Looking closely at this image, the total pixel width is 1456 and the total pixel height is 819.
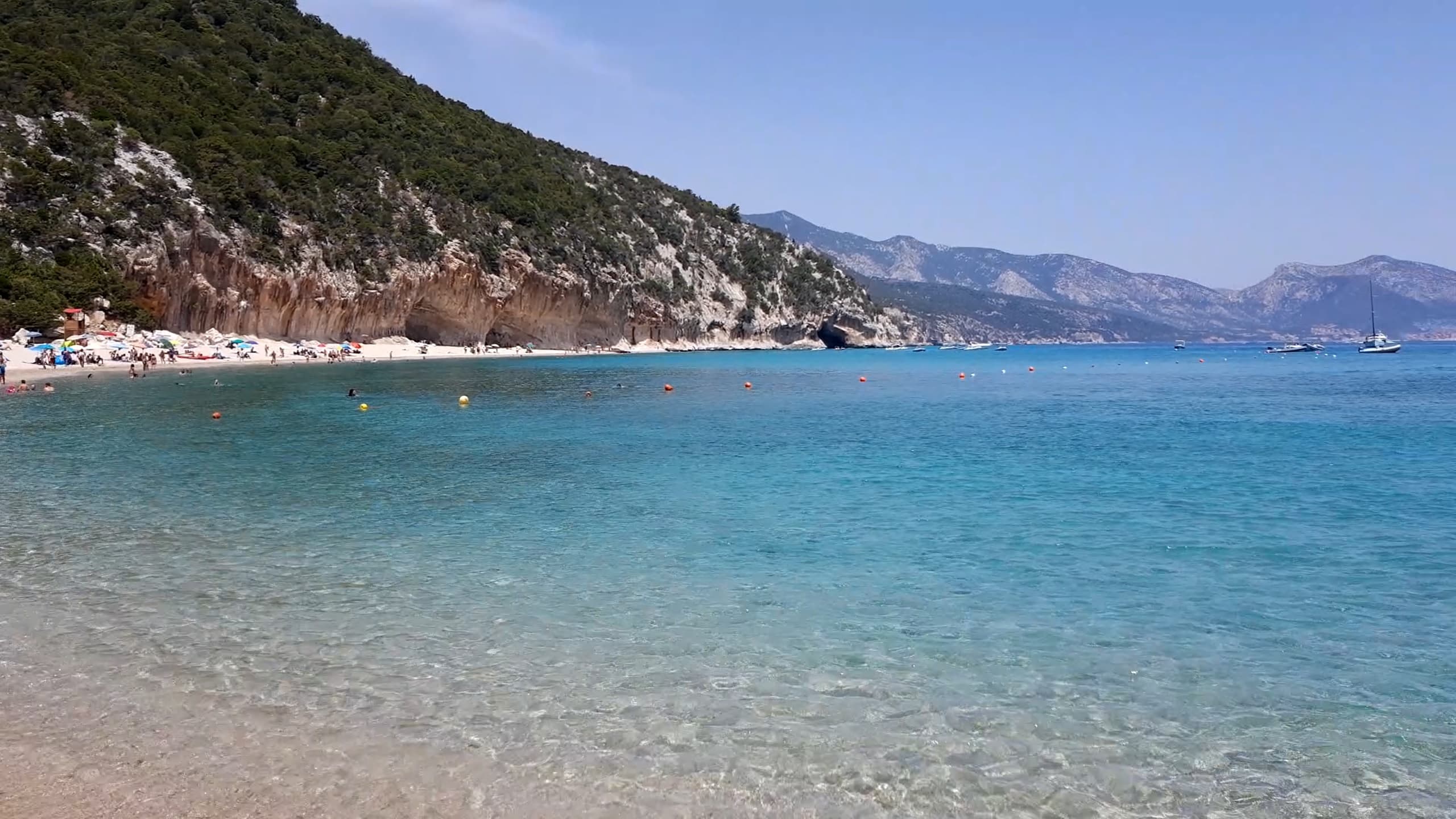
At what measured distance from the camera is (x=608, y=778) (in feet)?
16.3

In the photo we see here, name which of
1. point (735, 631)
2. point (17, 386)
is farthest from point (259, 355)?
point (735, 631)

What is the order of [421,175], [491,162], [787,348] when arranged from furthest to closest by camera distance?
[787,348] < [491,162] < [421,175]

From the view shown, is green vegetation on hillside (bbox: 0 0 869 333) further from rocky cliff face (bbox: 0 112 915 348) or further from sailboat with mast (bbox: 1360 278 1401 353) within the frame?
sailboat with mast (bbox: 1360 278 1401 353)

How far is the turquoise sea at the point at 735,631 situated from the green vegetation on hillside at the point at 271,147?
143ft

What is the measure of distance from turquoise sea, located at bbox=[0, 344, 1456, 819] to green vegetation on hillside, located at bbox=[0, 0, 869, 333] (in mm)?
43594

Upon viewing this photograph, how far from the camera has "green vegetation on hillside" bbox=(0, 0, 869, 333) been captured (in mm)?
52781

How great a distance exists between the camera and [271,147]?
6669 centimetres

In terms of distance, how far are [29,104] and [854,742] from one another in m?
65.9

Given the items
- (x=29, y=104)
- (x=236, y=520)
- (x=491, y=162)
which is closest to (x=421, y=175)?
(x=491, y=162)

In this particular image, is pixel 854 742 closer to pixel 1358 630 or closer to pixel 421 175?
pixel 1358 630

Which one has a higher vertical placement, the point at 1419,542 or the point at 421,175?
the point at 421,175

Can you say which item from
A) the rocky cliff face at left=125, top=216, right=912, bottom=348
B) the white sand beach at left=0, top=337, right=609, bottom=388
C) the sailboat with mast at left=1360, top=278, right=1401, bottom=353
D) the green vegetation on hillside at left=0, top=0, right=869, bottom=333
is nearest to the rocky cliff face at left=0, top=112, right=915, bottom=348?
the rocky cliff face at left=125, top=216, right=912, bottom=348

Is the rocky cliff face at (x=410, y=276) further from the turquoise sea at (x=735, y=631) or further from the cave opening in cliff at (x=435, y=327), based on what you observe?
the turquoise sea at (x=735, y=631)

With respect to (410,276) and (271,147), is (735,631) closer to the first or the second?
(410,276)
